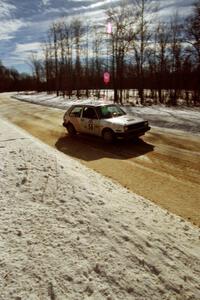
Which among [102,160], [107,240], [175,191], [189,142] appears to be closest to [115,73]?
[189,142]

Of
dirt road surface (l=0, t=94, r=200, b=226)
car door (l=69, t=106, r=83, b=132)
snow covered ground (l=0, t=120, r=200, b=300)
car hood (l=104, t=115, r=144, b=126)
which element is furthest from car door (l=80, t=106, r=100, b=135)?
snow covered ground (l=0, t=120, r=200, b=300)

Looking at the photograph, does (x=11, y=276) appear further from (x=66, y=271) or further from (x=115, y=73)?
(x=115, y=73)

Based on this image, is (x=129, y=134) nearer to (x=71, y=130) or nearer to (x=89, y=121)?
(x=89, y=121)

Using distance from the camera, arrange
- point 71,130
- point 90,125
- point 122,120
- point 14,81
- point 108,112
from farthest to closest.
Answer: point 14,81 < point 71,130 < point 90,125 < point 108,112 < point 122,120

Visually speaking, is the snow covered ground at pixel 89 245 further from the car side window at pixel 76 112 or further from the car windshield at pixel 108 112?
the car side window at pixel 76 112

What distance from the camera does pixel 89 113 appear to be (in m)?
12.3

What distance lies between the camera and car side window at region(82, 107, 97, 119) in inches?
474

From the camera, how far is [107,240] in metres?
4.20

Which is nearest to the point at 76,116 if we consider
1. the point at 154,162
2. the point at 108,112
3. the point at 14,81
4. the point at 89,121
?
the point at 89,121

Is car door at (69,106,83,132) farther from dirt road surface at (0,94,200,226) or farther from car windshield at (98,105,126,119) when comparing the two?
car windshield at (98,105,126,119)

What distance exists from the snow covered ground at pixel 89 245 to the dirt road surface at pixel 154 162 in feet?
2.17

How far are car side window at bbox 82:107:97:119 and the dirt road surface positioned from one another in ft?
3.32

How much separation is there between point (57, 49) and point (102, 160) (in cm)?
4393

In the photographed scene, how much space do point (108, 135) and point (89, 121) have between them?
1.40 metres
